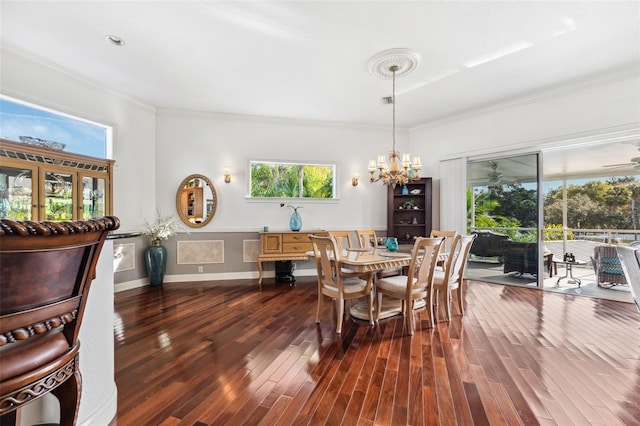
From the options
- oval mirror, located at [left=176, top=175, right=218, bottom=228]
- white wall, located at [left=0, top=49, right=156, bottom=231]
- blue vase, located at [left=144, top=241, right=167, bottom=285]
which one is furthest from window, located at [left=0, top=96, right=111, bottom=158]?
blue vase, located at [left=144, top=241, right=167, bottom=285]

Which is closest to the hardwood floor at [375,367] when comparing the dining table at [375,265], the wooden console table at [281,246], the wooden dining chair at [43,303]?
the dining table at [375,265]

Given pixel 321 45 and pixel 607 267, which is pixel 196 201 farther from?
pixel 607 267

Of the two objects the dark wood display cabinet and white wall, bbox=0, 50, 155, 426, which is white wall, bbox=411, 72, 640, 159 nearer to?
the dark wood display cabinet

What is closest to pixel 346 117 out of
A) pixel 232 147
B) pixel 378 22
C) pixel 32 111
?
pixel 232 147

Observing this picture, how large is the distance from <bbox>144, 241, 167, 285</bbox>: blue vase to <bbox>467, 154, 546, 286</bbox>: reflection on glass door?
18.0 feet

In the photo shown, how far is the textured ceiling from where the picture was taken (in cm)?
257

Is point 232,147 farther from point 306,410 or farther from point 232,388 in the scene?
point 306,410

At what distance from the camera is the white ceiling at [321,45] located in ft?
8.44

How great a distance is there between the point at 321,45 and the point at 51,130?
144 inches

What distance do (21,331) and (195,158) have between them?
4.71m

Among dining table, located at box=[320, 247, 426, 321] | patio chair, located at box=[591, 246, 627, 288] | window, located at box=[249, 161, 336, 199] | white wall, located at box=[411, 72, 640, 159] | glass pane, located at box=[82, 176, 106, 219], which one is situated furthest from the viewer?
window, located at box=[249, 161, 336, 199]

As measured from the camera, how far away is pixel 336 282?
2973mm

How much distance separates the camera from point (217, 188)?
16.9 feet

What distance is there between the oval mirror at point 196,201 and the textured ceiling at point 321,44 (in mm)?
1422
